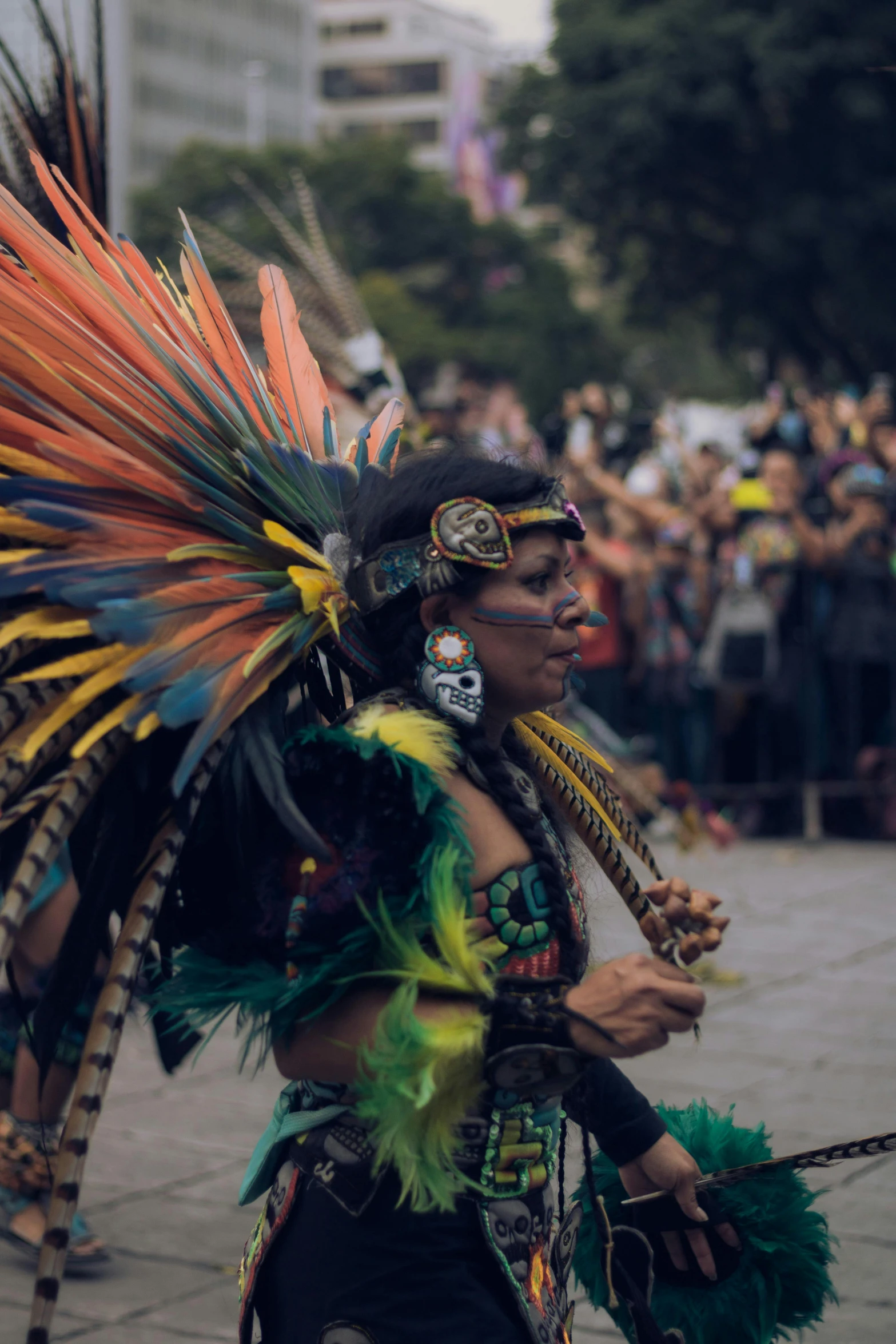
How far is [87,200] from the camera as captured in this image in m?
3.12

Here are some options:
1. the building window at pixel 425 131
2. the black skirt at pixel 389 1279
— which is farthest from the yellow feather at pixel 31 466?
the building window at pixel 425 131

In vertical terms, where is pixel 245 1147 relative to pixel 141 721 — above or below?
below

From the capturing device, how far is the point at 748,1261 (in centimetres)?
245

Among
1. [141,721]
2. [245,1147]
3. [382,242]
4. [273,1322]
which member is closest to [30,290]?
[141,721]

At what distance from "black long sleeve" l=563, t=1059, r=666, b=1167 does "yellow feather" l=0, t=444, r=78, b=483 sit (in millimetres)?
1113

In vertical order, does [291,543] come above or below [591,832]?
above

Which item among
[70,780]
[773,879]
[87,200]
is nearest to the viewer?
[70,780]

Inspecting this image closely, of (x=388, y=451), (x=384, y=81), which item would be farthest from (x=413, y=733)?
(x=384, y=81)

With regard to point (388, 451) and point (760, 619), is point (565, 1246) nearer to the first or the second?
point (388, 451)

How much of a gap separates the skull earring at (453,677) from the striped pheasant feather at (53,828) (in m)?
0.45

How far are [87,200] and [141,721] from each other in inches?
62.5

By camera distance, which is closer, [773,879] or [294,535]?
[294,535]

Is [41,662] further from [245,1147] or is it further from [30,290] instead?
[245,1147]

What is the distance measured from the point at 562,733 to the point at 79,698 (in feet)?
3.09
